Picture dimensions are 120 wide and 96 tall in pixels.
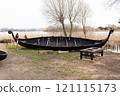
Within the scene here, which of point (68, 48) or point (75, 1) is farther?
point (75, 1)

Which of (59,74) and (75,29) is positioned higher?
(75,29)

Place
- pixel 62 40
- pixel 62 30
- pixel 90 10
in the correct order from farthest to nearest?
pixel 90 10 → pixel 62 30 → pixel 62 40

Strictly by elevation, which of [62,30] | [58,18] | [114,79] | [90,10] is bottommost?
[114,79]

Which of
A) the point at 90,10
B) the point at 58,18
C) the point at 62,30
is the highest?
the point at 90,10

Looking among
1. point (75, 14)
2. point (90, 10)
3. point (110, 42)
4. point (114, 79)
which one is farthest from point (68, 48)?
point (90, 10)

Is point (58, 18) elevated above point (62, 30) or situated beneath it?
elevated above

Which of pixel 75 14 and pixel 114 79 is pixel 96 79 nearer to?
pixel 114 79

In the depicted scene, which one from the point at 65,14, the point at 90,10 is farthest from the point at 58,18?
the point at 90,10

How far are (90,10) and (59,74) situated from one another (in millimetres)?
17411

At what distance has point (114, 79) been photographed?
478cm

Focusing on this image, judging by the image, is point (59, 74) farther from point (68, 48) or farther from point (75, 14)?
point (75, 14)

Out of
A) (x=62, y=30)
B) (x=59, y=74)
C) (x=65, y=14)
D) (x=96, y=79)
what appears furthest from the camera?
(x=62, y=30)

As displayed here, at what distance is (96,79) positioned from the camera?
476cm

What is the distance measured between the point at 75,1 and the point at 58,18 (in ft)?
9.50
